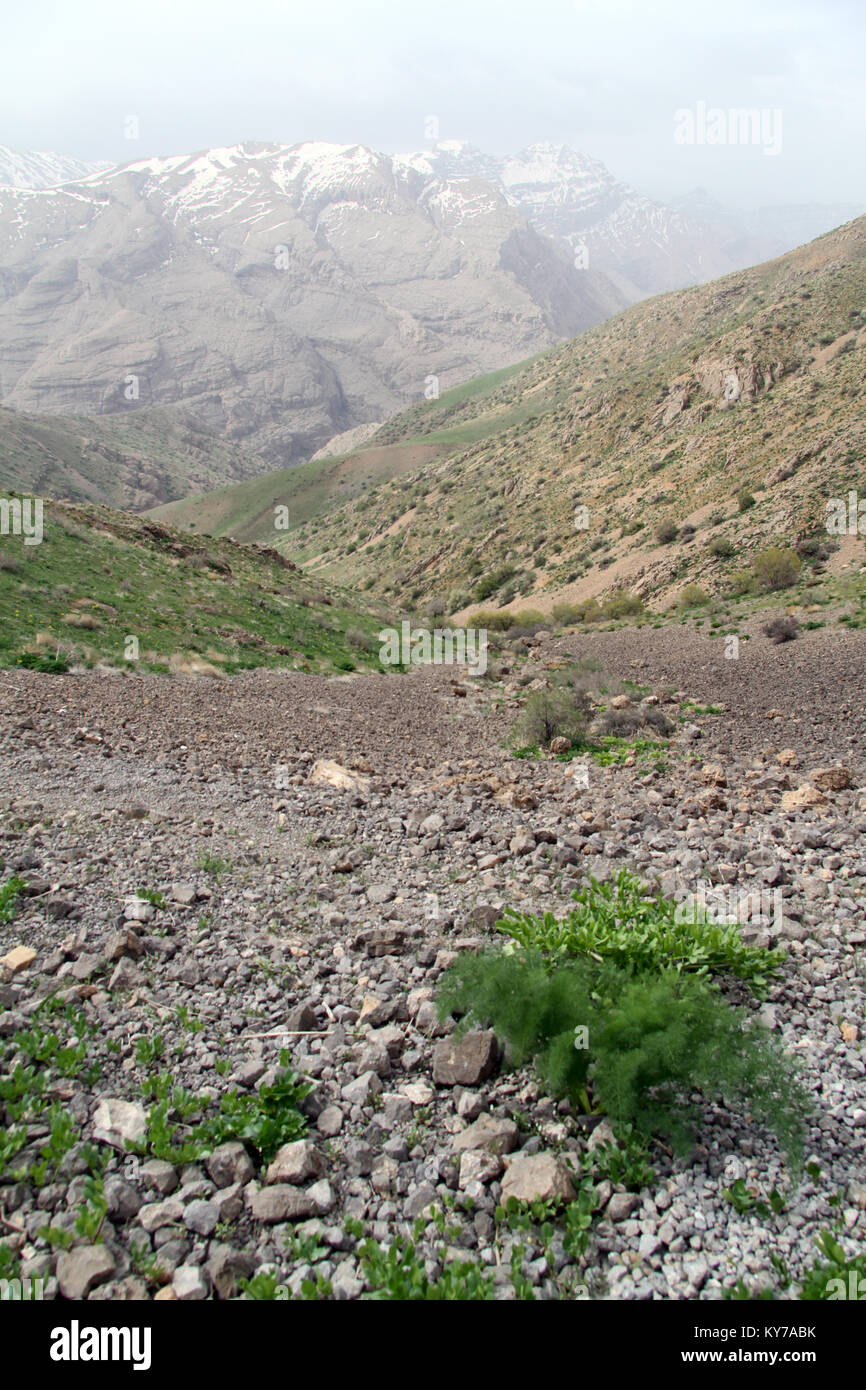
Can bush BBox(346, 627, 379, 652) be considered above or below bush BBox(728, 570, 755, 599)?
below

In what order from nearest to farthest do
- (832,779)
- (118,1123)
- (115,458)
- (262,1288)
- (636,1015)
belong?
1. (262,1288)
2. (118,1123)
3. (636,1015)
4. (832,779)
5. (115,458)

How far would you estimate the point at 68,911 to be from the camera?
529 cm

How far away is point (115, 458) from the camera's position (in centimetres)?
13600

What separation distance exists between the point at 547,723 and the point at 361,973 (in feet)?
26.1

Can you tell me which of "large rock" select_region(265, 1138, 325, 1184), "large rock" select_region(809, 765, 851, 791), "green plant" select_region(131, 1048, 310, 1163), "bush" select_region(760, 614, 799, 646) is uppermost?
"bush" select_region(760, 614, 799, 646)

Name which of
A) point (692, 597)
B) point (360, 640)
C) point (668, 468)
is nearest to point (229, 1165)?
point (360, 640)

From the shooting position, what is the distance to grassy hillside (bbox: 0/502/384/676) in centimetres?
1487

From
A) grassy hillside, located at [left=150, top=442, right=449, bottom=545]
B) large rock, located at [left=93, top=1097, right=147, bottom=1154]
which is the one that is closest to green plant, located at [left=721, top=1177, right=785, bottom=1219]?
large rock, located at [left=93, top=1097, right=147, bottom=1154]

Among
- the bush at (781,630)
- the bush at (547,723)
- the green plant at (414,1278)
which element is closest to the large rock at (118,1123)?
the green plant at (414,1278)

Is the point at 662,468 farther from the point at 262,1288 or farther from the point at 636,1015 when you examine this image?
the point at 262,1288

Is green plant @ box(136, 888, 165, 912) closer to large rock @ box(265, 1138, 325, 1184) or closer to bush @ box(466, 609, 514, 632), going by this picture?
large rock @ box(265, 1138, 325, 1184)

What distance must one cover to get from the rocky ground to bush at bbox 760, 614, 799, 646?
901 cm

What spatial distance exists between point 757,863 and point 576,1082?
3.43 m

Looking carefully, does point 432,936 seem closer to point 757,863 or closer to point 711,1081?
point 711,1081
